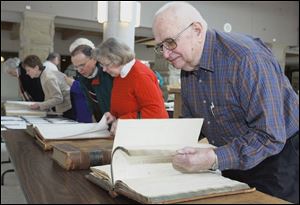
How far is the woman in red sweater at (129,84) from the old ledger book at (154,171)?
3.15 feet

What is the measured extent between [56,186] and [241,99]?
65cm

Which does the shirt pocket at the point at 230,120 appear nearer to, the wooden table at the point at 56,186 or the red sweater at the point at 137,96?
the wooden table at the point at 56,186

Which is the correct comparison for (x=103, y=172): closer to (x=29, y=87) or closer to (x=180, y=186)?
(x=180, y=186)

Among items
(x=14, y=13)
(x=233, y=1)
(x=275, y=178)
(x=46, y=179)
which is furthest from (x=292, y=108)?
(x=233, y=1)

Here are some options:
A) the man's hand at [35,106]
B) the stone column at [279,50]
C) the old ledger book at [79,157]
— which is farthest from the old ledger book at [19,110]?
the stone column at [279,50]

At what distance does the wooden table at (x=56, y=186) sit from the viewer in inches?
35.1

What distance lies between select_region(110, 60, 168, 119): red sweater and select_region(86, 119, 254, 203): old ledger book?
0.94 meters

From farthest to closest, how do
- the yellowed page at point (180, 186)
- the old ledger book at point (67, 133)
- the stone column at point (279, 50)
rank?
the stone column at point (279, 50), the old ledger book at point (67, 133), the yellowed page at point (180, 186)

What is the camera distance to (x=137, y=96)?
214 centimetres

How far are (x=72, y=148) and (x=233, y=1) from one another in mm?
10100

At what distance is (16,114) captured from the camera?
3424 mm

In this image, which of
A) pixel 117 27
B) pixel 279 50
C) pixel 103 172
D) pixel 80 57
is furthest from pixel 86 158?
pixel 279 50

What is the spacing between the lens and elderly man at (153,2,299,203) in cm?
113

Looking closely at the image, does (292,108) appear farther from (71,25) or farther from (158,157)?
(71,25)
